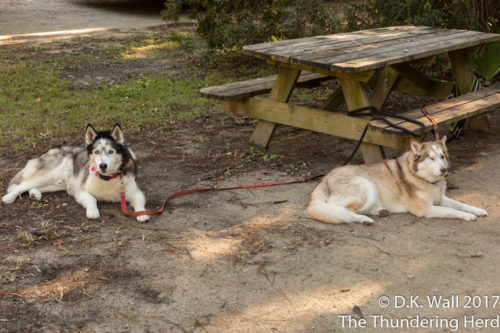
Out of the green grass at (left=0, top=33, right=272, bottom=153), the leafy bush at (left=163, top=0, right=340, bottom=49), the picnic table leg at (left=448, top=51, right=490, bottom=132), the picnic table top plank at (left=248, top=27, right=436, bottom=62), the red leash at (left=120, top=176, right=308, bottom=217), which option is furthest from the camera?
the leafy bush at (left=163, top=0, right=340, bottom=49)

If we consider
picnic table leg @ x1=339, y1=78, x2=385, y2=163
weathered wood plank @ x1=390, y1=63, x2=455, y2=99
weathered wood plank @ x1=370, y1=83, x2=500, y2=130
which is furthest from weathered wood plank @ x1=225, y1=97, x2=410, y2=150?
weathered wood plank @ x1=390, y1=63, x2=455, y2=99

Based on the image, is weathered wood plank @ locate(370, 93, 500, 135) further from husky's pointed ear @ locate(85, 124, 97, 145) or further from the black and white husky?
husky's pointed ear @ locate(85, 124, 97, 145)

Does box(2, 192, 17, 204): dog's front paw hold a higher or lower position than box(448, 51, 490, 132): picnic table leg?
lower

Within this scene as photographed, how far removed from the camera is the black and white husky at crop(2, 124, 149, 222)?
16.2ft

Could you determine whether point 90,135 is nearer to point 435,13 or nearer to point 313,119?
point 313,119

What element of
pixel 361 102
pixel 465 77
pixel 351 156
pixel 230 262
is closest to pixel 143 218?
pixel 230 262

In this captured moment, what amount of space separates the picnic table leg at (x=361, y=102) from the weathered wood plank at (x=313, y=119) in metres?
0.10

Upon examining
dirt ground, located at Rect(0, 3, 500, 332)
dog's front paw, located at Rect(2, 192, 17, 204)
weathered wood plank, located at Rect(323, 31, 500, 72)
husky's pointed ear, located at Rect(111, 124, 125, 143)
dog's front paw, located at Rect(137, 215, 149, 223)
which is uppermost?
weathered wood plank, located at Rect(323, 31, 500, 72)

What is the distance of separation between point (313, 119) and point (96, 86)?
14.9 feet

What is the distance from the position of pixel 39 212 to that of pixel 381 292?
3086 millimetres

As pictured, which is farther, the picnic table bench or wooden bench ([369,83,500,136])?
the picnic table bench

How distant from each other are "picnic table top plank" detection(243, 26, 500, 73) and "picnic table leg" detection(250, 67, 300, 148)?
313mm

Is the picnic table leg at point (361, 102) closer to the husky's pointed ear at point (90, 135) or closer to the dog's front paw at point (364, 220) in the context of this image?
the dog's front paw at point (364, 220)

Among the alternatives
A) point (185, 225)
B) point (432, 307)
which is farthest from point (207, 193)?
point (432, 307)
